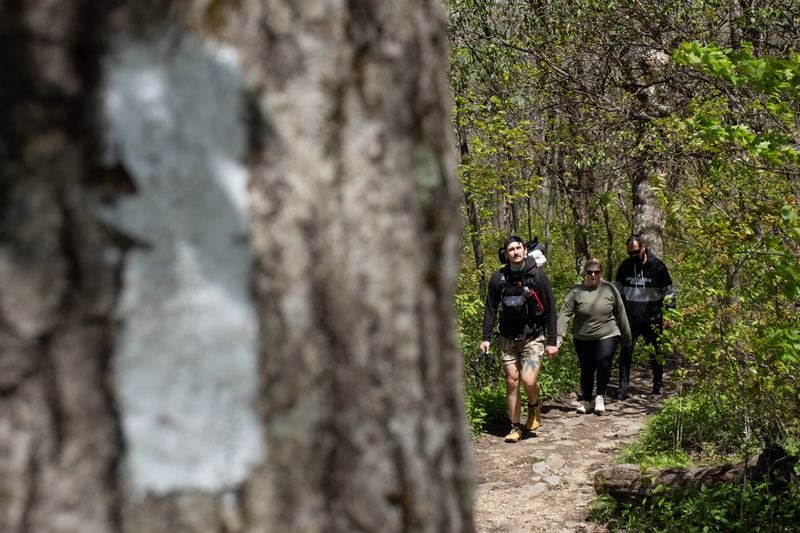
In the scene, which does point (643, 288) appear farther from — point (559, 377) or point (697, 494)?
point (697, 494)

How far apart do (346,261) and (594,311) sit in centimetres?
796

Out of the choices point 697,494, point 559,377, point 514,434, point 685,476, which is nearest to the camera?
point 697,494

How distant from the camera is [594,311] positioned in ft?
27.7

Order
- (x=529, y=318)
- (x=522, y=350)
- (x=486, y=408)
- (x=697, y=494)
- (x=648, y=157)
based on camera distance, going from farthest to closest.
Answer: (x=648, y=157), (x=486, y=408), (x=522, y=350), (x=529, y=318), (x=697, y=494)

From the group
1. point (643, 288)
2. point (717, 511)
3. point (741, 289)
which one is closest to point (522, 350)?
point (643, 288)

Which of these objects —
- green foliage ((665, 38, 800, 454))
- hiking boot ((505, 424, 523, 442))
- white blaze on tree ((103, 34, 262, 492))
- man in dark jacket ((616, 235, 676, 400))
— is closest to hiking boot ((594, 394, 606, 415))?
man in dark jacket ((616, 235, 676, 400))

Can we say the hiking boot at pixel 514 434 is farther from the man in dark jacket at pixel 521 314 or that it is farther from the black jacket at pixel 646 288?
the black jacket at pixel 646 288

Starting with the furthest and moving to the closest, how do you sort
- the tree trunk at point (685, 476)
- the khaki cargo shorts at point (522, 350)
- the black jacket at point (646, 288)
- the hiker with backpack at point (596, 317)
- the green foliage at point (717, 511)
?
the black jacket at point (646, 288) → the hiker with backpack at point (596, 317) → the khaki cargo shorts at point (522, 350) → the tree trunk at point (685, 476) → the green foliage at point (717, 511)

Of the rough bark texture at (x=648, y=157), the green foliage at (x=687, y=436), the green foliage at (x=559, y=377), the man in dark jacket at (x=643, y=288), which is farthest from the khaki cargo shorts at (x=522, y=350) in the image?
the rough bark texture at (x=648, y=157)

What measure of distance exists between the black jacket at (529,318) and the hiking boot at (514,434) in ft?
3.68

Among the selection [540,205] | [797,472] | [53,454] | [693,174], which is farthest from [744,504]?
[540,205]

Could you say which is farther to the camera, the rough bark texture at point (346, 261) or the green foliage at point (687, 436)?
the green foliage at point (687, 436)

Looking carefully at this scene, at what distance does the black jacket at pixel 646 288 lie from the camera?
9.02 metres

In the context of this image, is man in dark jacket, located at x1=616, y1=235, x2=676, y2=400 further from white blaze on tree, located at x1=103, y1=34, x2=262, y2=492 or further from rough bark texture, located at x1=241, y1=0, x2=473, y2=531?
white blaze on tree, located at x1=103, y1=34, x2=262, y2=492
